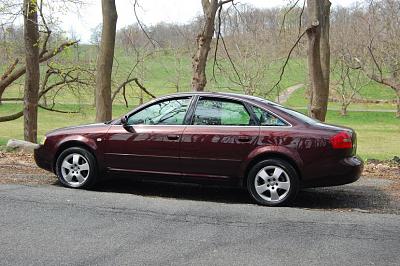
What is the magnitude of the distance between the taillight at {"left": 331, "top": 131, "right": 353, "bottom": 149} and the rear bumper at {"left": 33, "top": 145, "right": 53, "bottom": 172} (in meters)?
4.17

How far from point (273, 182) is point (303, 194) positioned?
1.10 meters

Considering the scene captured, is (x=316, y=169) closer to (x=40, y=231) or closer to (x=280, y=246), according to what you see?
(x=280, y=246)

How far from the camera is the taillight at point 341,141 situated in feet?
21.8

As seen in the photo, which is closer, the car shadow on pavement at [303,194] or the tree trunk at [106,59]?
the car shadow on pavement at [303,194]

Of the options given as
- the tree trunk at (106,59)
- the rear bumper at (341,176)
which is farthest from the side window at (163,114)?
the tree trunk at (106,59)

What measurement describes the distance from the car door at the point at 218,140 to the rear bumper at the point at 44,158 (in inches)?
85.4

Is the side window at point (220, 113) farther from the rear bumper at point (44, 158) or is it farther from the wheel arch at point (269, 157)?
the rear bumper at point (44, 158)

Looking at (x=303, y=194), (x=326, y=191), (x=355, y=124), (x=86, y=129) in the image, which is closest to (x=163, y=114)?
(x=86, y=129)

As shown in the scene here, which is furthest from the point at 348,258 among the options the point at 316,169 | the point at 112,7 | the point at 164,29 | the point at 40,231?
the point at 164,29

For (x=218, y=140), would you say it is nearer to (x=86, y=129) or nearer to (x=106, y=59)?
(x=86, y=129)

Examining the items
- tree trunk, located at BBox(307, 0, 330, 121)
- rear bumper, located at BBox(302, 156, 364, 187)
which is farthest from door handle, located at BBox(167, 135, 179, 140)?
tree trunk, located at BBox(307, 0, 330, 121)

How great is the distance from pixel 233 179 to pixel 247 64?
42.7 m

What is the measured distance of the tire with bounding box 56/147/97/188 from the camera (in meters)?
7.60

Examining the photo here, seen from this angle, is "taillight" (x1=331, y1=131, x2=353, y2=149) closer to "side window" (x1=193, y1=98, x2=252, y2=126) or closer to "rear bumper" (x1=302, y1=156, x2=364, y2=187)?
"rear bumper" (x1=302, y1=156, x2=364, y2=187)
